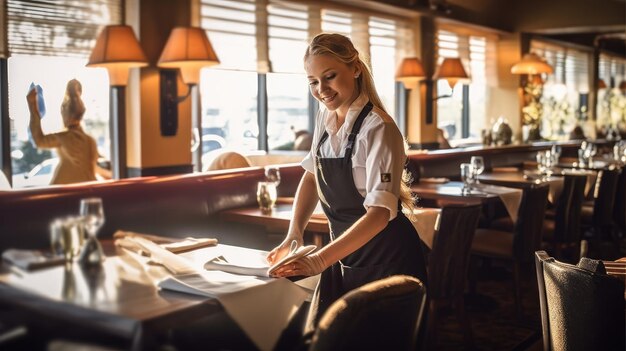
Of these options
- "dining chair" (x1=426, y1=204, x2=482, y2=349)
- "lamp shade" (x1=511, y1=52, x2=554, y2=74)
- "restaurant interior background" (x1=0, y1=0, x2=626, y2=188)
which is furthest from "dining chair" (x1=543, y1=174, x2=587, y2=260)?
"lamp shade" (x1=511, y1=52, x2=554, y2=74)

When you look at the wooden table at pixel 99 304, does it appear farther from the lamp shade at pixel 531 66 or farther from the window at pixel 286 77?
the lamp shade at pixel 531 66

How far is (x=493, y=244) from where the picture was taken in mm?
4609

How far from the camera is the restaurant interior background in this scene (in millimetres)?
4688

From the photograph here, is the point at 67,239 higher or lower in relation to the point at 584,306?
higher

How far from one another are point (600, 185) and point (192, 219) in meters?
3.42

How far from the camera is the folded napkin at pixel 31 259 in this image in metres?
2.08

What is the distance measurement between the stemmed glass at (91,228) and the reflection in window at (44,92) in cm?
246

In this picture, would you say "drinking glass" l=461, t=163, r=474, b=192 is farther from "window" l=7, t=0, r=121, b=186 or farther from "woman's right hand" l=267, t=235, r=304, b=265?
"woman's right hand" l=267, t=235, r=304, b=265

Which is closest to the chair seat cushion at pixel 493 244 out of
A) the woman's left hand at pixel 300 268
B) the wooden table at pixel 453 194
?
the wooden table at pixel 453 194

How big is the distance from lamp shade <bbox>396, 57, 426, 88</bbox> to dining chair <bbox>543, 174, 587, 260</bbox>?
2.97 m

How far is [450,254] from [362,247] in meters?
1.31

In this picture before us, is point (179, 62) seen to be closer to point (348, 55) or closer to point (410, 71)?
point (348, 55)

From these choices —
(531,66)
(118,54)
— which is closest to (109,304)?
(118,54)

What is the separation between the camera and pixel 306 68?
2234mm
